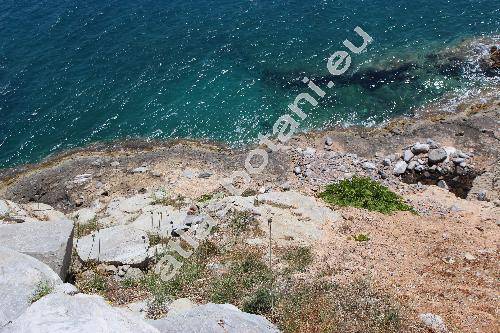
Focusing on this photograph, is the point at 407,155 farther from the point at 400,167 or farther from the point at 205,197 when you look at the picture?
the point at 205,197

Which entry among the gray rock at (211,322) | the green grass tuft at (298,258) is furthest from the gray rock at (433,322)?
the gray rock at (211,322)

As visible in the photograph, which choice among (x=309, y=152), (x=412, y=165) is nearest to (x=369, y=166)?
(x=412, y=165)

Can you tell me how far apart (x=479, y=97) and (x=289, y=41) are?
1288cm

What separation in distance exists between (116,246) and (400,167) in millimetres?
14519

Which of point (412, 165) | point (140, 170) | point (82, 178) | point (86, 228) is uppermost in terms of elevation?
point (86, 228)

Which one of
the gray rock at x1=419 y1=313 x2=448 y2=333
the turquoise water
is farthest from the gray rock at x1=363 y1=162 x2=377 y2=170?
the gray rock at x1=419 y1=313 x2=448 y2=333

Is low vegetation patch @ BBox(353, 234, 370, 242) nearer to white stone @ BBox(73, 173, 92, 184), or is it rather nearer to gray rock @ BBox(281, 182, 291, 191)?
gray rock @ BBox(281, 182, 291, 191)

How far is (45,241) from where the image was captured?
12.6m

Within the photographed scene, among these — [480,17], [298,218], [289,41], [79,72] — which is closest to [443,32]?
[480,17]

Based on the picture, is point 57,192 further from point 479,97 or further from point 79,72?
point 479,97

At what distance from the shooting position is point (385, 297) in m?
12.6

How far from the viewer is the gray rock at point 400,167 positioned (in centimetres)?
2333

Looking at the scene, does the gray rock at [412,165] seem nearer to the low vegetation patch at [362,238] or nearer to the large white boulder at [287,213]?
the large white boulder at [287,213]

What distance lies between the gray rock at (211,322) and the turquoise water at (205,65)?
1818 centimetres
